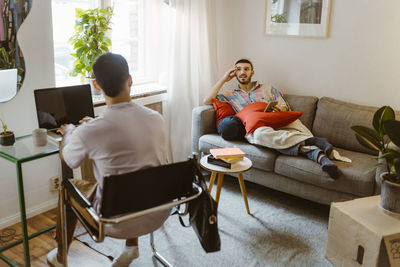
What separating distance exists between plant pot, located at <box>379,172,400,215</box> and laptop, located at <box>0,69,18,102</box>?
2206 millimetres

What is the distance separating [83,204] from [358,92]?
2.63m

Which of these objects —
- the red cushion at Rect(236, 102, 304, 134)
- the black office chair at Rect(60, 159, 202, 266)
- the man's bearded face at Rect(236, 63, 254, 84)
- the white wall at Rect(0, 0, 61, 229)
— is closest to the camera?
the black office chair at Rect(60, 159, 202, 266)

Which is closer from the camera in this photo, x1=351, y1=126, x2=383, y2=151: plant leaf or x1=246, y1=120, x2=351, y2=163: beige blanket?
x1=351, y1=126, x2=383, y2=151: plant leaf

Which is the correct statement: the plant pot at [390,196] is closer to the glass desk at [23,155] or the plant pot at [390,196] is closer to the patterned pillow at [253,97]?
the patterned pillow at [253,97]

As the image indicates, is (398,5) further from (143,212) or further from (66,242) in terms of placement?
(66,242)

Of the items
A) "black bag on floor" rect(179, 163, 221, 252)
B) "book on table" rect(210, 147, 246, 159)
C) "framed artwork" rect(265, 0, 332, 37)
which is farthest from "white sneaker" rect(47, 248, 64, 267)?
"framed artwork" rect(265, 0, 332, 37)

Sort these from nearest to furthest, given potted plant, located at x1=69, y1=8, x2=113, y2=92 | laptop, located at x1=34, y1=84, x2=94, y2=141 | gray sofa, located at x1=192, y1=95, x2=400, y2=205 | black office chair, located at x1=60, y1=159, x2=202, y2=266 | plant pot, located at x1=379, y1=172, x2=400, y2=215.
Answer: black office chair, located at x1=60, y1=159, x2=202, y2=266 < plant pot, located at x1=379, y1=172, x2=400, y2=215 < laptop, located at x1=34, y1=84, x2=94, y2=141 < gray sofa, located at x1=192, y1=95, x2=400, y2=205 < potted plant, located at x1=69, y1=8, x2=113, y2=92

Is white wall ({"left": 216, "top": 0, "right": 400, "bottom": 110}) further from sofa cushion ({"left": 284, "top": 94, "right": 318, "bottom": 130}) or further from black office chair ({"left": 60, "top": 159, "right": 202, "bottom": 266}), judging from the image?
black office chair ({"left": 60, "top": 159, "right": 202, "bottom": 266})

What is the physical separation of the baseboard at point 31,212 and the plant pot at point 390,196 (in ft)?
7.51

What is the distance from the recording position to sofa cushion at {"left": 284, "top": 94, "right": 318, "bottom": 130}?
350 centimetres

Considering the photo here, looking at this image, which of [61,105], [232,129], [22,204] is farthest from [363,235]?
[61,105]

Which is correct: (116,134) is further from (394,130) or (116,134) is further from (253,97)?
(253,97)

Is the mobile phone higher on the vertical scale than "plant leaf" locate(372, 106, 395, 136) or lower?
lower

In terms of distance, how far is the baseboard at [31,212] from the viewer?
274cm
